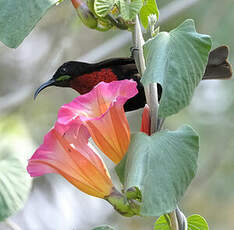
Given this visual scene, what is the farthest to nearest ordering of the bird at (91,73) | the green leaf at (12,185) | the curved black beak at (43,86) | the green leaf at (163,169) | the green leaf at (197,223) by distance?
the bird at (91,73), the curved black beak at (43,86), the green leaf at (12,185), the green leaf at (197,223), the green leaf at (163,169)

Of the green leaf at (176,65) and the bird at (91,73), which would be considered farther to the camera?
the bird at (91,73)

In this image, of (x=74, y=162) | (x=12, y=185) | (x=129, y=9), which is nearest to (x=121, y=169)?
(x=74, y=162)

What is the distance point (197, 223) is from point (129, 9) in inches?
26.0

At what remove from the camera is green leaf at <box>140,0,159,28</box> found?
1931 millimetres

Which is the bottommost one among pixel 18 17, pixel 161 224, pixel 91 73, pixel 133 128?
pixel 133 128

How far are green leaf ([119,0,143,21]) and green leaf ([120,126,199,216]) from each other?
34cm

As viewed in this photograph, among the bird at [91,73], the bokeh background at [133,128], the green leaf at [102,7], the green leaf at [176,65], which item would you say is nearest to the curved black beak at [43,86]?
the bird at [91,73]

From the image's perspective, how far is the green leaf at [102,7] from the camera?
1800 mm

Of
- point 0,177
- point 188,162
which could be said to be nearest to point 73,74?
point 0,177

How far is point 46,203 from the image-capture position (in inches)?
322

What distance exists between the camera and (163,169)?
1.59 m

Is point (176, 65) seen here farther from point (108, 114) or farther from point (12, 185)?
point (12, 185)

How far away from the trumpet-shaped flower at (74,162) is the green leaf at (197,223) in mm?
277

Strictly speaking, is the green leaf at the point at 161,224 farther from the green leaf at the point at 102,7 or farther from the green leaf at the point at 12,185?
the green leaf at the point at 102,7
